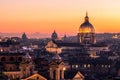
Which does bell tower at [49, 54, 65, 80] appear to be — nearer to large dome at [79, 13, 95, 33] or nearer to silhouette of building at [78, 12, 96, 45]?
silhouette of building at [78, 12, 96, 45]

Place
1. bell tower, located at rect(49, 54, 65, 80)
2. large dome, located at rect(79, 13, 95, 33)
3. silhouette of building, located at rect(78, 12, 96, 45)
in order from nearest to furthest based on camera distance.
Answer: bell tower, located at rect(49, 54, 65, 80) < silhouette of building, located at rect(78, 12, 96, 45) < large dome, located at rect(79, 13, 95, 33)

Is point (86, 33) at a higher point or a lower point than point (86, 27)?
lower

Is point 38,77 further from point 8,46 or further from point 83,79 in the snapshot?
point 8,46

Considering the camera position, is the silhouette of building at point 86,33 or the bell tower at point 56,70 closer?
the bell tower at point 56,70

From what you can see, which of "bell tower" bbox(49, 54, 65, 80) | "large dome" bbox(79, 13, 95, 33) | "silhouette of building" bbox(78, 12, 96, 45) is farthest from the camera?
"large dome" bbox(79, 13, 95, 33)

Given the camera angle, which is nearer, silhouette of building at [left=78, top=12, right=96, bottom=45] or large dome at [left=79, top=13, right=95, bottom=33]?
silhouette of building at [left=78, top=12, right=96, bottom=45]

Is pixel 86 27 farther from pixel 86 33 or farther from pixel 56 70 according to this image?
pixel 56 70

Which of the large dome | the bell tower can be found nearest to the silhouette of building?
the large dome

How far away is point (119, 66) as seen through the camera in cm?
9950

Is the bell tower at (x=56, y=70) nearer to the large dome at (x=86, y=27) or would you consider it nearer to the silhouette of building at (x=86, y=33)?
the silhouette of building at (x=86, y=33)

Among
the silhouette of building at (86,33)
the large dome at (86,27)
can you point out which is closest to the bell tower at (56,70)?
the silhouette of building at (86,33)

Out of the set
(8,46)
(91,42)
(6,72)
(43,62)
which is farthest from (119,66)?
(91,42)

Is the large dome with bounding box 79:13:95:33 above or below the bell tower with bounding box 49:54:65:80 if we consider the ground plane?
above

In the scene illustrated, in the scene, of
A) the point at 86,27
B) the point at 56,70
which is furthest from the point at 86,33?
the point at 56,70
